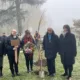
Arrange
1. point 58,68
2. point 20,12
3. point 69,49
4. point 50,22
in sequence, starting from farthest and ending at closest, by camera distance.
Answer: point 50,22 < point 20,12 < point 58,68 < point 69,49

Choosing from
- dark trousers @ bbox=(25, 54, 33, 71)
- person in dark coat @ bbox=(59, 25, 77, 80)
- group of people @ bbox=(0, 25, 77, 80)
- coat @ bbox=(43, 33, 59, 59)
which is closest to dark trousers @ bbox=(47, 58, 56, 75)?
group of people @ bbox=(0, 25, 77, 80)

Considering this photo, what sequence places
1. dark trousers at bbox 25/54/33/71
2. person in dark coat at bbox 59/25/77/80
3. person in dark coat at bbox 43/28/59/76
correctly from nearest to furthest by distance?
person in dark coat at bbox 59/25/77/80
person in dark coat at bbox 43/28/59/76
dark trousers at bbox 25/54/33/71

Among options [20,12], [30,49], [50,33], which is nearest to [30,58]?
[30,49]

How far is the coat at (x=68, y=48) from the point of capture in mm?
10195

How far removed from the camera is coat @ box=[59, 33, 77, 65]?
10.2 meters

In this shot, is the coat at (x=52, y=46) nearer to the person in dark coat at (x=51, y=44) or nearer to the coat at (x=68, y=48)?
the person in dark coat at (x=51, y=44)

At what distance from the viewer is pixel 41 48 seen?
452 inches

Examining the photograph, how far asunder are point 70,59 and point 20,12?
65.0ft

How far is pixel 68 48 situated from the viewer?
33.7 feet

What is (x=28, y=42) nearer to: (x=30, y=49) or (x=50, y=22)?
(x=30, y=49)

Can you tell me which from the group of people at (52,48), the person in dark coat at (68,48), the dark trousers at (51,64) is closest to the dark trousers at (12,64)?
the group of people at (52,48)

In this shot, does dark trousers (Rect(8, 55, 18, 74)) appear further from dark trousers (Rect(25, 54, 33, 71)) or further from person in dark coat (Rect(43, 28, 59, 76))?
person in dark coat (Rect(43, 28, 59, 76))

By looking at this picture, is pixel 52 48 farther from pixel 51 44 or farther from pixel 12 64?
pixel 12 64

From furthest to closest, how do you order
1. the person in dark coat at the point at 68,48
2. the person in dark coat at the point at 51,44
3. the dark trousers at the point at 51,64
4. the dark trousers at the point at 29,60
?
the dark trousers at the point at 29,60 < the dark trousers at the point at 51,64 < the person in dark coat at the point at 51,44 < the person in dark coat at the point at 68,48
